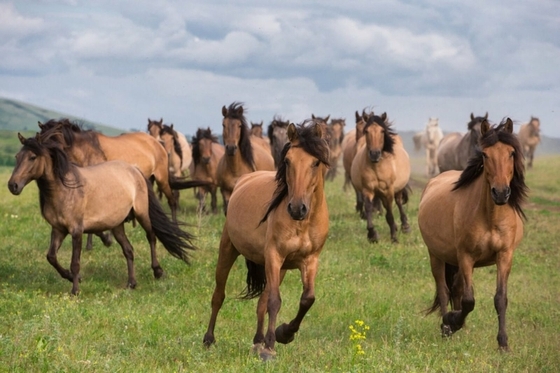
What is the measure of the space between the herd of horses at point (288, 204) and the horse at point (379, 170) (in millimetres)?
22

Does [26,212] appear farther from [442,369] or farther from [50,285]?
[442,369]

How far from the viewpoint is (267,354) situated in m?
7.20

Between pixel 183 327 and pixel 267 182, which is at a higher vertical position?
pixel 267 182

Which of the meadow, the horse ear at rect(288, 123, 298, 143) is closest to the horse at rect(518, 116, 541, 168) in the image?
the meadow

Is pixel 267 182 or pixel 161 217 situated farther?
pixel 161 217

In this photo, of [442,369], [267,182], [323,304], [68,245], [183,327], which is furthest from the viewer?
[68,245]

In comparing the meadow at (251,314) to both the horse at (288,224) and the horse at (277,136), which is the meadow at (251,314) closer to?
the horse at (288,224)

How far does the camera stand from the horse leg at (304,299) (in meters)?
7.29

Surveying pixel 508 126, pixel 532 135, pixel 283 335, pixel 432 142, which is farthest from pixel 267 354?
pixel 532 135

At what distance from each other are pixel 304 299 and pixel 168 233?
6262mm

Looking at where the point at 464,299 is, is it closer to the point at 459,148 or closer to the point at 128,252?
the point at 128,252

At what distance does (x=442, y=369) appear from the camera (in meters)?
7.26

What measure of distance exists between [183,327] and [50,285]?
357cm

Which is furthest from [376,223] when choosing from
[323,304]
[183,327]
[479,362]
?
[479,362]
